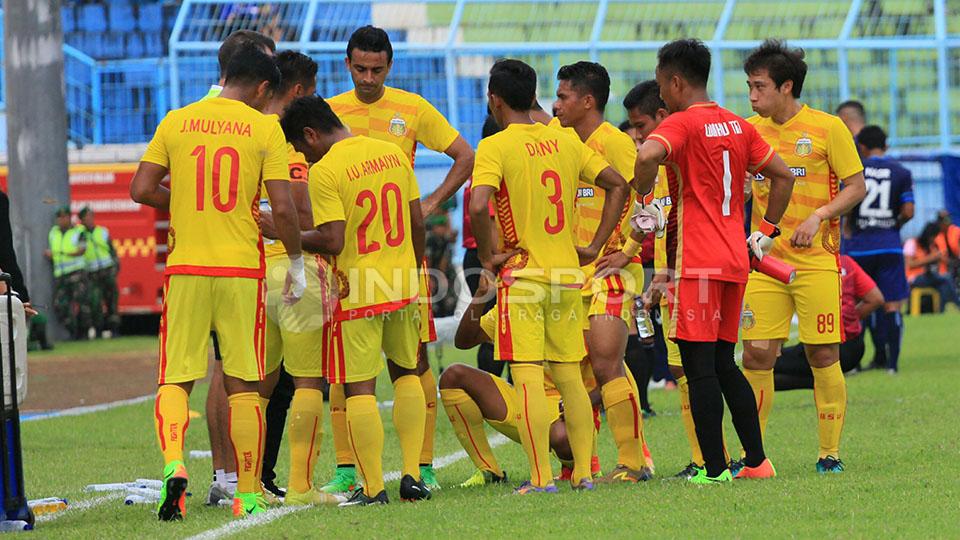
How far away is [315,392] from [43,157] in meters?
17.3

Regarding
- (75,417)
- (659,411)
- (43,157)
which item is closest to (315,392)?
(659,411)

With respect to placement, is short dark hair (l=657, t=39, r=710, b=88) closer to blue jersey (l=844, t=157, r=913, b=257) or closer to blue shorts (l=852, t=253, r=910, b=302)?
blue jersey (l=844, t=157, r=913, b=257)

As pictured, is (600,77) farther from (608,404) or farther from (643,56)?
(643,56)

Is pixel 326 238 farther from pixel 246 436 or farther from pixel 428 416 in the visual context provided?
pixel 428 416

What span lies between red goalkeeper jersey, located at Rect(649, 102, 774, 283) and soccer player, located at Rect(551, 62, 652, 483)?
1.79 ft

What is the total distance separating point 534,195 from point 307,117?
1.16m

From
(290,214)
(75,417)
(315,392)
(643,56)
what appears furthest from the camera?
(643,56)

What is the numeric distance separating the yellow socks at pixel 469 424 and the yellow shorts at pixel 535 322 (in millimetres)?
591

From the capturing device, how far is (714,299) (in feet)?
26.0

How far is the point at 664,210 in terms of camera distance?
370 inches

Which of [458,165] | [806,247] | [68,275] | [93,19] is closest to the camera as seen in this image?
[806,247]

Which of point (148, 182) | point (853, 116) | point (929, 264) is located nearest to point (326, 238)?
point (148, 182)

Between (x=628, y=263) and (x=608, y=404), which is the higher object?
(x=628, y=263)

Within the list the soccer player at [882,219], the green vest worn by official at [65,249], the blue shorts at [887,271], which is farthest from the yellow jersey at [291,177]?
the green vest worn by official at [65,249]
